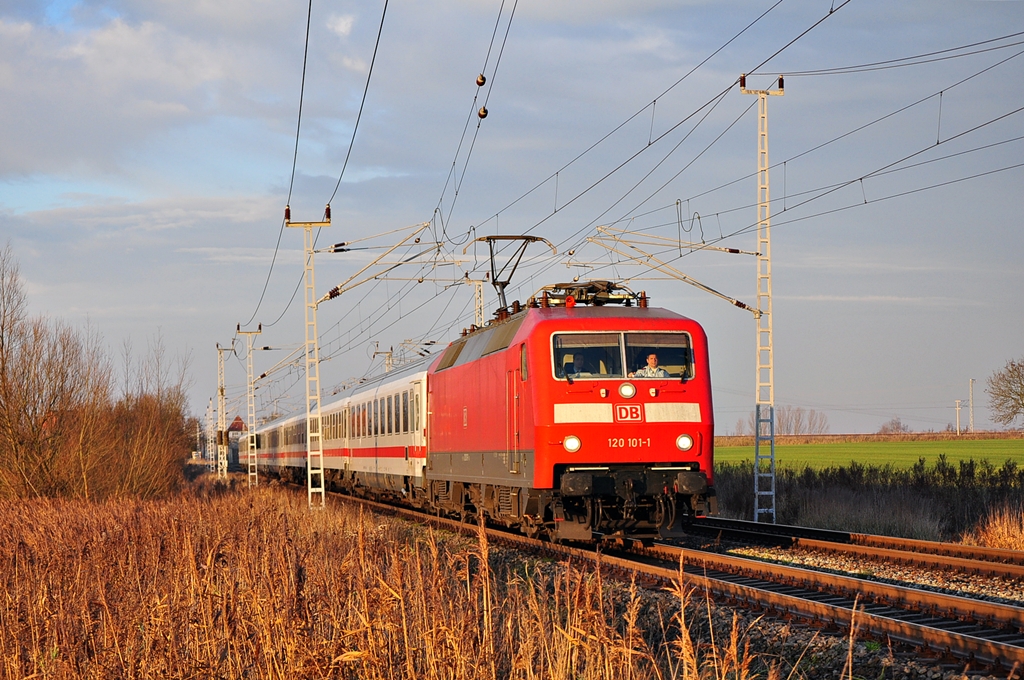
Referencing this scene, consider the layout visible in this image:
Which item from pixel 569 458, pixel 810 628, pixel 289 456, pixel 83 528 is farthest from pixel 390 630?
pixel 289 456

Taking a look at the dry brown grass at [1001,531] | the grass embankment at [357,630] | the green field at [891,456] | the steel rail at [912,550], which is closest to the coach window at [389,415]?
the steel rail at [912,550]

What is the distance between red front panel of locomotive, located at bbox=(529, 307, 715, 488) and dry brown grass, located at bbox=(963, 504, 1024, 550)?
19.9 feet

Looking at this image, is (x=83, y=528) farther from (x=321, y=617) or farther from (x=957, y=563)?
(x=957, y=563)

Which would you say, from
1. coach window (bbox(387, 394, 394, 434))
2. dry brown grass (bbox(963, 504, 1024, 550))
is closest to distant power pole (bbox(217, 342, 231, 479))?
coach window (bbox(387, 394, 394, 434))

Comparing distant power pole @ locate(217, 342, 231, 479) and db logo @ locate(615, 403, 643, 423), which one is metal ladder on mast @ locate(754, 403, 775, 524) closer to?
db logo @ locate(615, 403, 643, 423)

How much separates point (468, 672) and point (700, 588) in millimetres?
6665

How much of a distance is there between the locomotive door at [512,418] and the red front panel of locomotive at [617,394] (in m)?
0.86

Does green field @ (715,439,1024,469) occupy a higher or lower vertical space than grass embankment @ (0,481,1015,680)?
lower

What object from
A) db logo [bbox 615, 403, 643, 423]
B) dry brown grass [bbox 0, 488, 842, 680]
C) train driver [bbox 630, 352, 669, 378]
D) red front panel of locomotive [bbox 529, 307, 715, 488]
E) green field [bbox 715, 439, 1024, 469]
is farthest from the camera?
green field [bbox 715, 439, 1024, 469]

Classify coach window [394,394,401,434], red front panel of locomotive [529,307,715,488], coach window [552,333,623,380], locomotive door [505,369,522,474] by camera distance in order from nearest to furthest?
1. red front panel of locomotive [529,307,715,488]
2. coach window [552,333,623,380]
3. locomotive door [505,369,522,474]
4. coach window [394,394,401,434]

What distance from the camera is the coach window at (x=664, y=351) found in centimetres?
1501

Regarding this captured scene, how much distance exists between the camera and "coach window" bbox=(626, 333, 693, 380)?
1501 centimetres

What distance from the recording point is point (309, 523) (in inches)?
770

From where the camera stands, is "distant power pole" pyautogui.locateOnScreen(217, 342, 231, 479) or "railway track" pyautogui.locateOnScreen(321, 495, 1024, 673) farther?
"distant power pole" pyautogui.locateOnScreen(217, 342, 231, 479)
